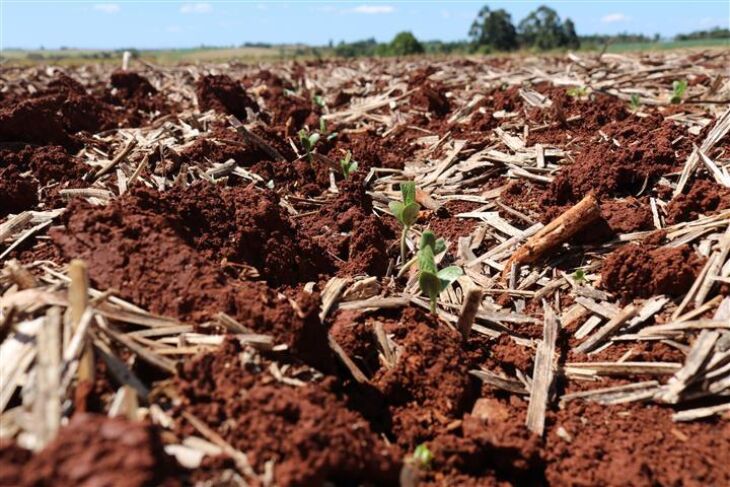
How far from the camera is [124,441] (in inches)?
64.6

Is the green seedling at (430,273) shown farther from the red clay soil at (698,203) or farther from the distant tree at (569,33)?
the distant tree at (569,33)

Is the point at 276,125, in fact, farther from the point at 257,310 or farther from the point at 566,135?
the point at 257,310

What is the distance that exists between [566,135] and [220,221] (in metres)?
3.28

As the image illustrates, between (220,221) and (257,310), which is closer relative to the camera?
(257,310)

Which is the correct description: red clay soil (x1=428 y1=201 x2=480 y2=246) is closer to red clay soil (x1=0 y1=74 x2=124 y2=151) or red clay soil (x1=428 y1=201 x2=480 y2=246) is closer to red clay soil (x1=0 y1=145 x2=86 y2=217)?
red clay soil (x1=0 y1=145 x2=86 y2=217)

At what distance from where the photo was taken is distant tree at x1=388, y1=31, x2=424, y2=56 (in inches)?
1812

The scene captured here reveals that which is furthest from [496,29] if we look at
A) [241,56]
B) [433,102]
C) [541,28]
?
[433,102]

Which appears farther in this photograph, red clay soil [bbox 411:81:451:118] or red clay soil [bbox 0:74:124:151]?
red clay soil [bbox 411:81:451:118]

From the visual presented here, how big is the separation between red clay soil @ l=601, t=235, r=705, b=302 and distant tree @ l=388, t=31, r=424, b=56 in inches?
1774

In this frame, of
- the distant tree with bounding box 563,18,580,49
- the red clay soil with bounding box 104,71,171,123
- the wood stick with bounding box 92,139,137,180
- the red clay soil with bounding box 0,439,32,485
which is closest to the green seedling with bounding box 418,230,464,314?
the red clay soil with bounding box 0,439,32,485

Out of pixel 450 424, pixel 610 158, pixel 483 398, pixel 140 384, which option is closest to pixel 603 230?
pixel 610 158

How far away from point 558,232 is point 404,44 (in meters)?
46.3

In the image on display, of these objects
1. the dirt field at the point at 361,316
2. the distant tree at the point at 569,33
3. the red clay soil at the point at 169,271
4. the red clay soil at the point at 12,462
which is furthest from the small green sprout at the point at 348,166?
the distant tree at the point at 569,33

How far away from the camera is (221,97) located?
657cm
